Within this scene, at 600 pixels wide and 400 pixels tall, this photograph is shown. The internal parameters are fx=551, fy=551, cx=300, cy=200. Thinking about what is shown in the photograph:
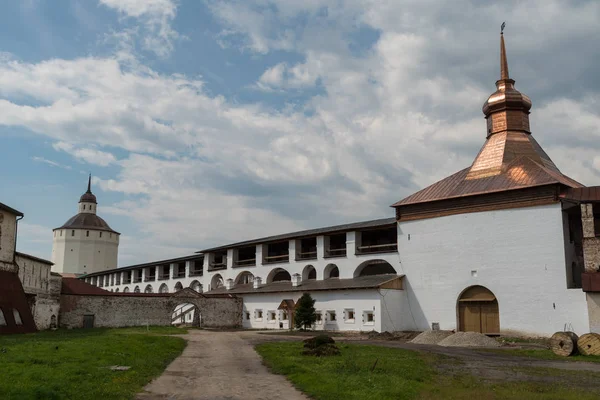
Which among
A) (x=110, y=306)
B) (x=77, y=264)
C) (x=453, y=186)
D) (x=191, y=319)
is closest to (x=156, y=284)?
(x=191, y=319)

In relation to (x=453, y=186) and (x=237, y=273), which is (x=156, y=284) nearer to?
(x=237, y=273)

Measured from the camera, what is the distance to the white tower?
7194 centimetres

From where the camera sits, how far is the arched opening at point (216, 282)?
161 feet

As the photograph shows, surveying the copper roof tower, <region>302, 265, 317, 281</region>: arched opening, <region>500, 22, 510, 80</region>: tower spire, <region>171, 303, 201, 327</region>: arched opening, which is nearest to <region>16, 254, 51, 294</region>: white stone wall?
<region>171, 303, 201, 327</region>: arched opening

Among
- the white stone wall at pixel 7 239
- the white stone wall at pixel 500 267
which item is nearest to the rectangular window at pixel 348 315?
the white stone wall at pixel 500 267

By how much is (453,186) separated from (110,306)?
22.7 metres

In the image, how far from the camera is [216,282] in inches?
1954

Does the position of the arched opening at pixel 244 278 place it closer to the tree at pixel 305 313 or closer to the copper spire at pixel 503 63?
the tree at pixel 305 313

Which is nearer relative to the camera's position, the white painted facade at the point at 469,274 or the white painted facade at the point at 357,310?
the white painted facade at the point at 469,274

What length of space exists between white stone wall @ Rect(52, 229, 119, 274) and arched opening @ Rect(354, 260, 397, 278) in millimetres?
46926

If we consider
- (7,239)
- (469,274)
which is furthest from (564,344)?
(7,239)

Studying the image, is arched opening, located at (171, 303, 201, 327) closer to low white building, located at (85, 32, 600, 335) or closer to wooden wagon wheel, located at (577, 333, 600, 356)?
low white building, located at (85, 32, 600, 335)

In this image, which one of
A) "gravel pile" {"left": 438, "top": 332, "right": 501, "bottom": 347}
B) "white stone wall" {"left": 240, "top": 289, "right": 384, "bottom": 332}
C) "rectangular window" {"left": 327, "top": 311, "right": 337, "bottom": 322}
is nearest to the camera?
"gravel pile" {"left": 438, "top": 332, "right": 501, "bottom": 347}

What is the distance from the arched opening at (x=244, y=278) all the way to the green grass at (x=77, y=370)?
27043 mm
